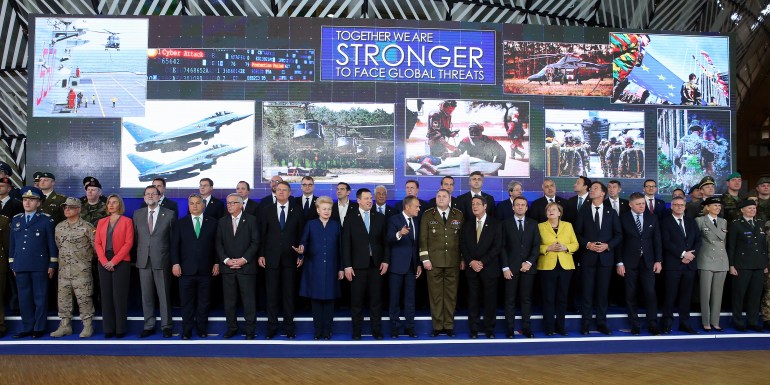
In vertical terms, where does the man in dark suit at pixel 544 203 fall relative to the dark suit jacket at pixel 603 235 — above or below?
above

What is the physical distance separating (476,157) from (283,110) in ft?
9.85

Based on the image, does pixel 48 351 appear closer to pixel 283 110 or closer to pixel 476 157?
pixel 283 110

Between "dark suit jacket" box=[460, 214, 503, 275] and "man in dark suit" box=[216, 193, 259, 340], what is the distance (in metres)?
2.11

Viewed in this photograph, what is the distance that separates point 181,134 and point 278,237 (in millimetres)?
3577

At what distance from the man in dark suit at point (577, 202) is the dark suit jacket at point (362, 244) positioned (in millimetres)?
2298

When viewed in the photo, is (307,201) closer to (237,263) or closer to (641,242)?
(237,263)

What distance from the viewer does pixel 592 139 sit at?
8797 mm

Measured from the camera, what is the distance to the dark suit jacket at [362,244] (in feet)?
18.6

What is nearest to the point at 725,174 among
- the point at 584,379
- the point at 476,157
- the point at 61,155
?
the point at 476,157

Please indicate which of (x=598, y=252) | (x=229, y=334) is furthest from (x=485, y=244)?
(x=229, y=334)

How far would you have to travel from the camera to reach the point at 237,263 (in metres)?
5.58

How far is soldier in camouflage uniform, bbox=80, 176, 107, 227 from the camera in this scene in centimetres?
627

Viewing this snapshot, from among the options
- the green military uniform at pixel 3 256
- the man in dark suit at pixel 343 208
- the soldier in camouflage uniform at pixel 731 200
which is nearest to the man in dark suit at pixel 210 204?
the man in dark suit at pixel 343 208

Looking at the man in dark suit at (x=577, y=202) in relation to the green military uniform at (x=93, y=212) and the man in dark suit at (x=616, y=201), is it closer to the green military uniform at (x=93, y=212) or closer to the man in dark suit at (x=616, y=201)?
the man in dark suit at (x=616, y=201)
